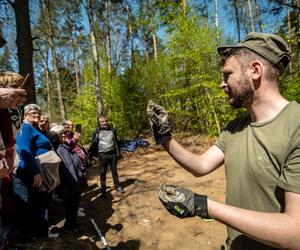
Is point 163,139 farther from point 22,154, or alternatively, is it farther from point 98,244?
point 98,244

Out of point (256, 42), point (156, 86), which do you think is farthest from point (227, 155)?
point (156, 86)

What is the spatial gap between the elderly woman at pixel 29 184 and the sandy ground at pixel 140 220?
0.34m

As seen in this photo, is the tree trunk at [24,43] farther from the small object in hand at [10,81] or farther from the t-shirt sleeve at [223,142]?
the t-shirt sleeve at [223,142]

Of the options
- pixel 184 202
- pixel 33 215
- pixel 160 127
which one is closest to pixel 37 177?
pixel 33 215

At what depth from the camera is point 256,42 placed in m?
1.39

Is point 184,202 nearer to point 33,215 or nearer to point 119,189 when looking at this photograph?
point 33,215

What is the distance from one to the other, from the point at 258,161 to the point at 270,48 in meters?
0.58

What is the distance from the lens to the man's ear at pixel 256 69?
136 cm

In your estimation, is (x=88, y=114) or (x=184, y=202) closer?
(x=184, y=202)

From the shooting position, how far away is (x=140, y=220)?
470cm

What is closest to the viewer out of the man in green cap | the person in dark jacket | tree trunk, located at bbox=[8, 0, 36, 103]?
the man in green cap

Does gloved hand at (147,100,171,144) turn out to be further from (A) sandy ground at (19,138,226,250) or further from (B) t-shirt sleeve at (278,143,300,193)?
(A) sandy ground at (19,138,226,250)

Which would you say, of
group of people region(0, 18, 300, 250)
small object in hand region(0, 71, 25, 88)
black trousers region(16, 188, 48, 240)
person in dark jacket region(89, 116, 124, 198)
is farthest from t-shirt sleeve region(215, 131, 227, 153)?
person in dark jacket region(89, 116, 124, 198)

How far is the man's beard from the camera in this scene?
55.9 inches
